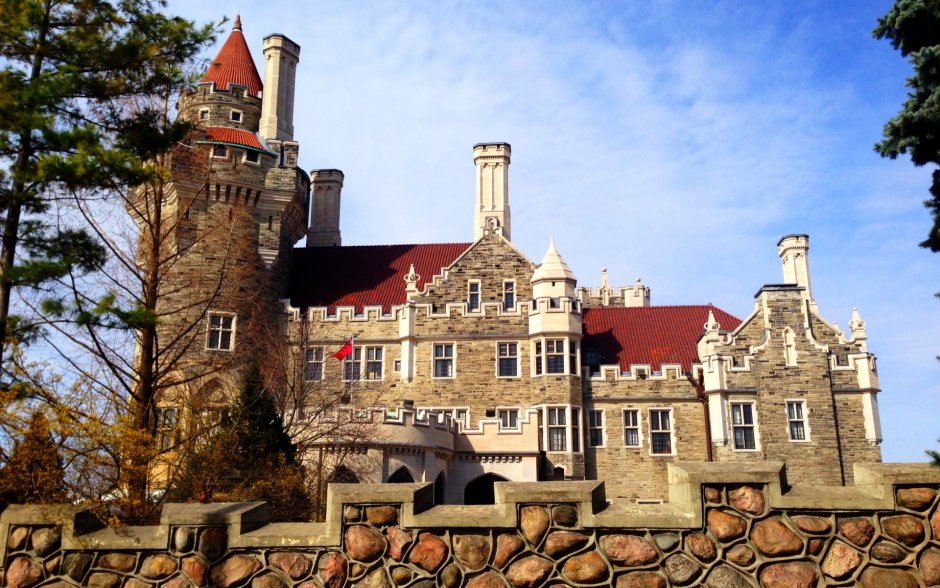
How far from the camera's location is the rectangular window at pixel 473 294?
32.9 meters

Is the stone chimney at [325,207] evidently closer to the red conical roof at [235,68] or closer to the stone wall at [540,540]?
the red conical roof at [235,68]

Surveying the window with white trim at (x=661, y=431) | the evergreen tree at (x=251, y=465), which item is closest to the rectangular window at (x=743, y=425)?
the window with white trim at (x=661, y=431)

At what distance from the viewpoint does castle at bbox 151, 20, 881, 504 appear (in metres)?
29.3

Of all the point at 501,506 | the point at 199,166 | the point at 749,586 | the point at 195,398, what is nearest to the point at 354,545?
the point at 501,506

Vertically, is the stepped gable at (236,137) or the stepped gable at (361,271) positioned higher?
the stepped gable at (236,137)

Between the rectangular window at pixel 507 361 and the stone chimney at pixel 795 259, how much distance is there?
11.3 meters

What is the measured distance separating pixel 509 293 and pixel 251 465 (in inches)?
621

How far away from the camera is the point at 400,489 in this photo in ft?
22.6

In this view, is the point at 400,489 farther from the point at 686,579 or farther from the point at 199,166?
the point at 199,166

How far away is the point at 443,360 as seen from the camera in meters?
31.8

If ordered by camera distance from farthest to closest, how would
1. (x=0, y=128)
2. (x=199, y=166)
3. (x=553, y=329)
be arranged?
(x=553, y=329)
(x=199, y=166)
(x=0, y=128)

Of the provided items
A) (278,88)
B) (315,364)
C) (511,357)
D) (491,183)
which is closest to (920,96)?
(511,357)

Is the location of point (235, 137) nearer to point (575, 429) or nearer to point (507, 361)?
point (507, 361)

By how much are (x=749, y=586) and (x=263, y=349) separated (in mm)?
26668
